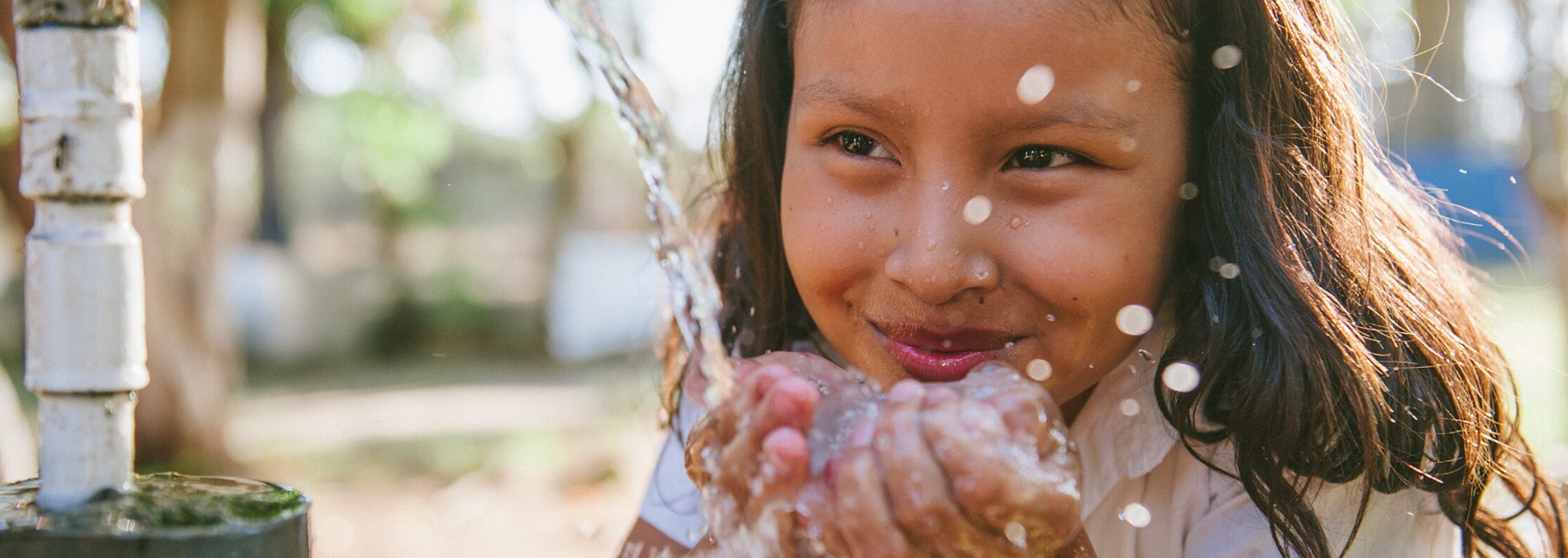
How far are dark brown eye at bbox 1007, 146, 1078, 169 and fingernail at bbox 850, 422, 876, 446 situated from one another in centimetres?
46

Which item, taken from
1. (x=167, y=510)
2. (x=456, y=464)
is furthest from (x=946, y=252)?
(x=456, y=464)

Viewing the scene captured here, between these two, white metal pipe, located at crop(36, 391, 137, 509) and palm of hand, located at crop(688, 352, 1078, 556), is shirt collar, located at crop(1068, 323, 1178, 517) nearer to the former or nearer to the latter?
palm of hand, located at crop(688, 352, 1078, 556)

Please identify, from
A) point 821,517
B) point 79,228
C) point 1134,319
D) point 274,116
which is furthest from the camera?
point 274,116

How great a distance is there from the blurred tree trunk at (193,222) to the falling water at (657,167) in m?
3.91

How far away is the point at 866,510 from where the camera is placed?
92 cm

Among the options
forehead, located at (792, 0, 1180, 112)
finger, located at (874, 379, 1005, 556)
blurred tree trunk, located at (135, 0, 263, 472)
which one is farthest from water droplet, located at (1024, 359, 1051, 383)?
blurred tree trunk, located at (135, 0, 263, 472)

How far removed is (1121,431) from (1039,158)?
1.76 ft

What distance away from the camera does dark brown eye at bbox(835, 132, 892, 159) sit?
138 cm

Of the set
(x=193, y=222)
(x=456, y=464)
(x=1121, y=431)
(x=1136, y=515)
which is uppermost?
(x=193, y=222)

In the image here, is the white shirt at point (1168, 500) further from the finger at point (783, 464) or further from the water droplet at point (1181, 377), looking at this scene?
the finger at point (783, 464)

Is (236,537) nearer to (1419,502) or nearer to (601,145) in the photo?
(1419,502)

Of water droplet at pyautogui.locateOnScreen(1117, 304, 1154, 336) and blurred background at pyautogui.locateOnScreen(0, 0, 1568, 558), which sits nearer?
water droplet at pyautogui.locateOnScreen(1117, 304, 1154, 336)

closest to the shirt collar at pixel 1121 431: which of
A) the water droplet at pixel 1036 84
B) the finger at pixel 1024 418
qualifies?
the water droplet at pixel 1036 84

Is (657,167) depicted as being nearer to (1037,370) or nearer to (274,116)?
(1037,370)
